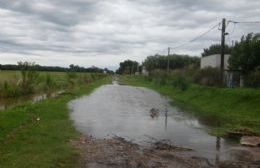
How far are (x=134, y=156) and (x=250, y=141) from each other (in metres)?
4.34

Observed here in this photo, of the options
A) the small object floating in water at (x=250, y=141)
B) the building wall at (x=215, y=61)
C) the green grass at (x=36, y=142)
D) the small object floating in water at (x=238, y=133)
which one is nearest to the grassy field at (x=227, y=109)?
the small object floating in water at (x=238, y=133)

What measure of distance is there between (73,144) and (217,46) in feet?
274

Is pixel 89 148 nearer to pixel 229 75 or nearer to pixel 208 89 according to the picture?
pixel 208 89

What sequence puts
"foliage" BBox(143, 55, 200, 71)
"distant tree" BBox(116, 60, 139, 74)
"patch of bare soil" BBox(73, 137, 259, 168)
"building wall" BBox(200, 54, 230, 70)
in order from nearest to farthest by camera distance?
"patch of bare soil" BBox(73, 137, 259, 168) < "building wall" BBox(200, 54, 230, 70) < "foliage" BBox(143, 55, 200, 71) < "distant tree" BBox(116, 60, 139, 74)

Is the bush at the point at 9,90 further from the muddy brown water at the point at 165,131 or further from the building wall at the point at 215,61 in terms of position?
the building wall at the point at 215,61

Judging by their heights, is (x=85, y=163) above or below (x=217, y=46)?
below

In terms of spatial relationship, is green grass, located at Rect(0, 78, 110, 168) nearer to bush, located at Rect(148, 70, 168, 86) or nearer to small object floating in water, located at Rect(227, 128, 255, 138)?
small object floating in water, located at Rect(227, 128, 255, 138)

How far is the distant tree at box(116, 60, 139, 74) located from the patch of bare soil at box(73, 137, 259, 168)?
149m

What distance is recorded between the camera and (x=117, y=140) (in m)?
13.0

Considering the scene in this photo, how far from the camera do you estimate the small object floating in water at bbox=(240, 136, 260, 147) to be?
1261 cm

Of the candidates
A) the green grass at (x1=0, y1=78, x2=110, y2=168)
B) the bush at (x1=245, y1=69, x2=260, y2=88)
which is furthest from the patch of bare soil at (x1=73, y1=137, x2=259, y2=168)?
the bush at (x1=245, y1=69, x2=260, y2=88)

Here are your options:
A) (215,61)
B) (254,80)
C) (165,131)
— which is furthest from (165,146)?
(215,61)

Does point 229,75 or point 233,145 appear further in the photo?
point 229,75

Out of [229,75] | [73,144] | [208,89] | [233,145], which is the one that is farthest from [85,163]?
[229,75]
